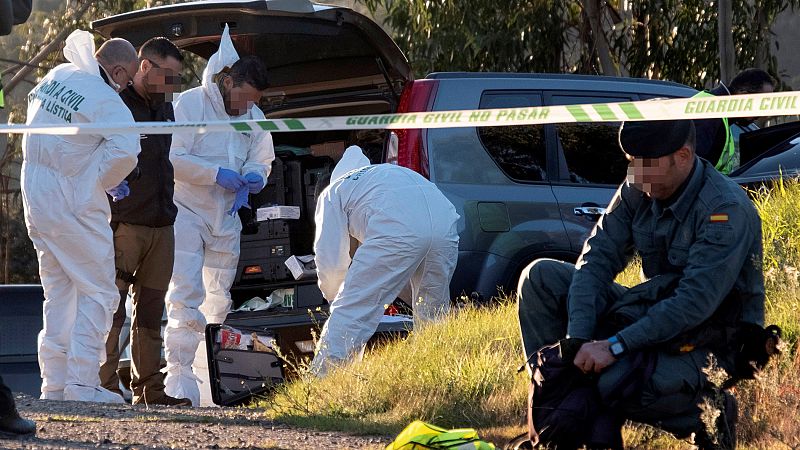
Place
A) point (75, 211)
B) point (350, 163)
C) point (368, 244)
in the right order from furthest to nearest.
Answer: point (350, 163)
point (75, 211)
point (368, 244)

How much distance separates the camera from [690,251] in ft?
14.6

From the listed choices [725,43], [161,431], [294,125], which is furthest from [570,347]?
[725,43]

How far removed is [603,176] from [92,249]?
116 inches

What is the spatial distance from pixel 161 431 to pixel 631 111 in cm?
228

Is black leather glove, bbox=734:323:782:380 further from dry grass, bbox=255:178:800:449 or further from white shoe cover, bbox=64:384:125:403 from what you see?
white shoe cover, bbox=64:384:125:403

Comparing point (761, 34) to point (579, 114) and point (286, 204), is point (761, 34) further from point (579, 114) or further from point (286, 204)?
point (579, 114)

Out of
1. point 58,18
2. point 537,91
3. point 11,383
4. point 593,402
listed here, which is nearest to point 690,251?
point 593,402

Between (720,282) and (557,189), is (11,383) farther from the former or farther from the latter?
(720,282)

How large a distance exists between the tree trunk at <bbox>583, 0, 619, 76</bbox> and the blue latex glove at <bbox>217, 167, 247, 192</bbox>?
28.3 ft

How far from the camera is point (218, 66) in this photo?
313 inches

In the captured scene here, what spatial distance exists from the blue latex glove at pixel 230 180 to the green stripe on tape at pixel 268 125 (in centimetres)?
236

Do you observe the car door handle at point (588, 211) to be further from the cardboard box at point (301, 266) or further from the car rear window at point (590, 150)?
the cardboard box at point (301, 266)

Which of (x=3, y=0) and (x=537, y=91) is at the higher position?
(x=3, y=0)

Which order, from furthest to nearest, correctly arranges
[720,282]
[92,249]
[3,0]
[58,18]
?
1. [58,18]
2. [92,249]
3. [3,0]
4. [720,282]
